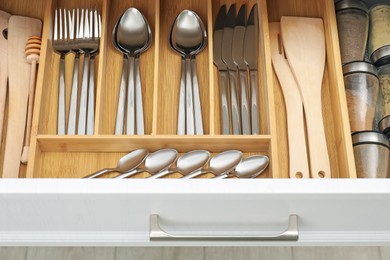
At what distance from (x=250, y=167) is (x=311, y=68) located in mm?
280

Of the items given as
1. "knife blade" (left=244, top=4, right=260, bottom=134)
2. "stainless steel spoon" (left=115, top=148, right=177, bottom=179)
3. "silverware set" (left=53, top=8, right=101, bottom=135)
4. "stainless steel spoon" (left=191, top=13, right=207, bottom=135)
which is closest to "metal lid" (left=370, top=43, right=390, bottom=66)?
"knife blade" (left=244, top=4, right=260, bottom=134)

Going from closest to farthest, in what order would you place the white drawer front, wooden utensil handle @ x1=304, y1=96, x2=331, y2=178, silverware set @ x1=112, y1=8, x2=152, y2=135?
the white drawer front < wooden utensil handle @ x1=304, y1=96, x2=331, y2=178 < silverware set @ x1=112, y1=8, x2=152, y2=135

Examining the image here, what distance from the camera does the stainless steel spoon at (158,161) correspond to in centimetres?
127

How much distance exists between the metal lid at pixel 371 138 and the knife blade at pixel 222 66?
0.90 feet

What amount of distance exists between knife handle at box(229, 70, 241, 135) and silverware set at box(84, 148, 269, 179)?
65mm

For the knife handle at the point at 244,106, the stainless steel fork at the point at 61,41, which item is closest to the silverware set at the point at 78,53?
the stainless steel fork at the point at 61,41

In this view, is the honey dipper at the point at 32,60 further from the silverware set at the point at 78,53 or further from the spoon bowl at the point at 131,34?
the spoon bowl at the point at 131,34

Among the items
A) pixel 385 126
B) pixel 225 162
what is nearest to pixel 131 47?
pixel 225 162

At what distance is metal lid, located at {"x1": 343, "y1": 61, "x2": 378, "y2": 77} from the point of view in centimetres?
134

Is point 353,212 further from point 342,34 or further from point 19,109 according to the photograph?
point 19,109

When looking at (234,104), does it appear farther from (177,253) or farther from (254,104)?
(177,253)

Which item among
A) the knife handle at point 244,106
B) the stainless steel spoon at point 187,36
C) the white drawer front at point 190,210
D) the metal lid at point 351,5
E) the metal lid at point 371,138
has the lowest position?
the white drawer front at point 190,210

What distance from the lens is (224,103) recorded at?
1358 millimetres

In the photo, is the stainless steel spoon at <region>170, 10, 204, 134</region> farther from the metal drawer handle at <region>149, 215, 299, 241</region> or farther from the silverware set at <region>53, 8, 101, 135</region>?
the metal drawer handle at <region>149, 215, 299, 241</region>
